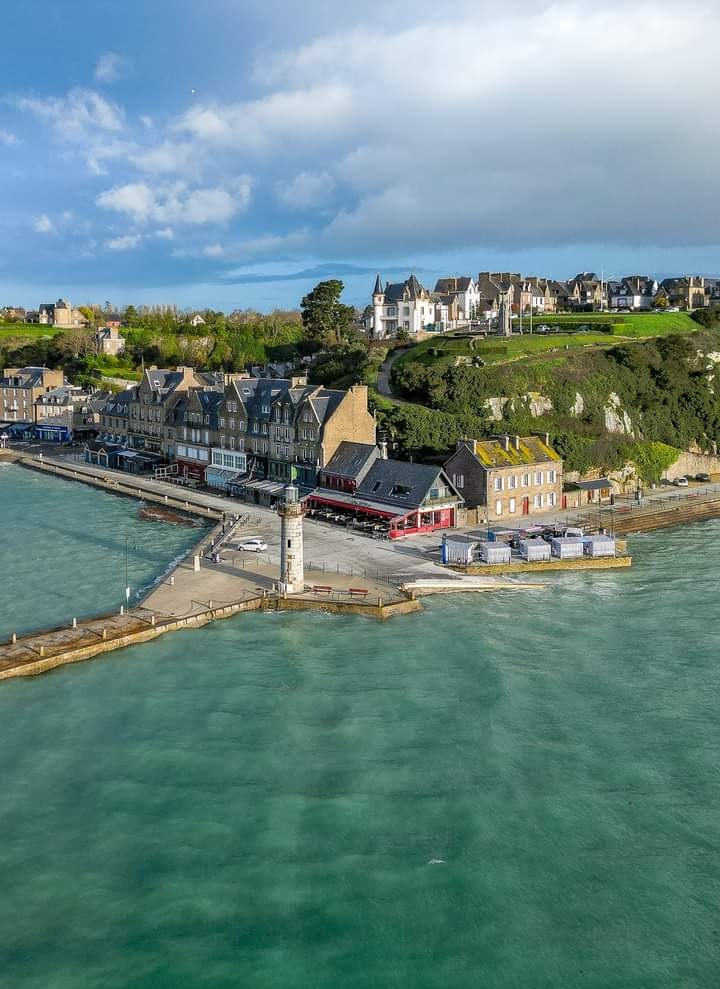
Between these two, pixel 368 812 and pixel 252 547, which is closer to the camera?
pixel 368 812

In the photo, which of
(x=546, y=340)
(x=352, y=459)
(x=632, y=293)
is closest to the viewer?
(x=352, y=459)

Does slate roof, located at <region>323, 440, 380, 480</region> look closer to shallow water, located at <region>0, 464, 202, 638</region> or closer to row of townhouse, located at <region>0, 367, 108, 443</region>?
shallow water, located at <region>0, 464, 202, 638</region>

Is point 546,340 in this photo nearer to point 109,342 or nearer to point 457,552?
point 457,552

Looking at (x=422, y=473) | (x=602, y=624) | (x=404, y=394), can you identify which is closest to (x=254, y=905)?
(x=602, y=624)

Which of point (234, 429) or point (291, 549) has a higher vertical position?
point (234, 429)

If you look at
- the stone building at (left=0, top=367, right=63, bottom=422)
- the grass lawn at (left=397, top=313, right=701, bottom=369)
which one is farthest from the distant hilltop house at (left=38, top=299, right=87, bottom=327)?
the grass lawn at (left=397, top=313, right=701, bottom=369)

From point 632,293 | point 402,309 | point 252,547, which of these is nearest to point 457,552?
point 252,547
